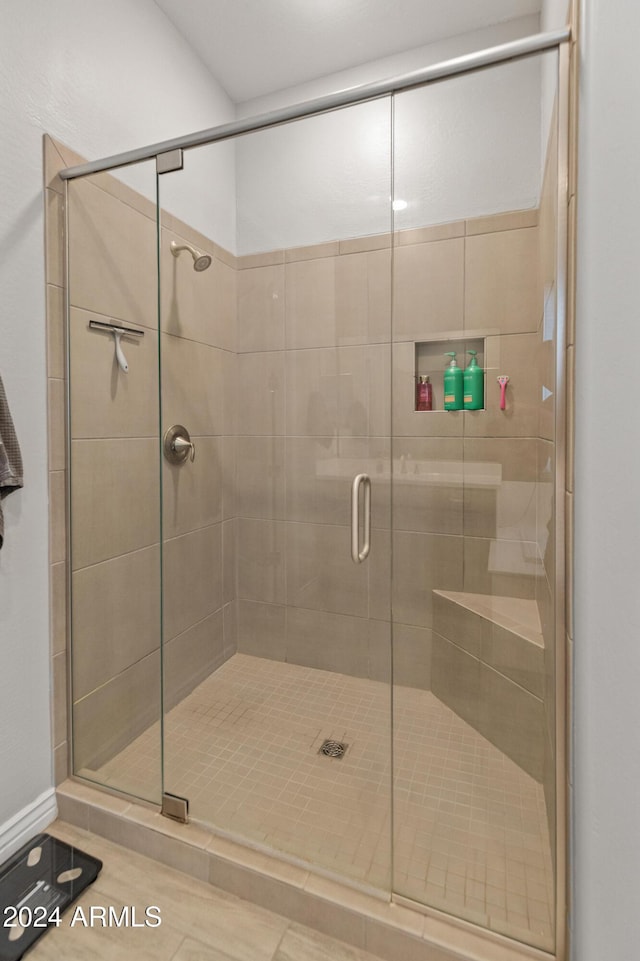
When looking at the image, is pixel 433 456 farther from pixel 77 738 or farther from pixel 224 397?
pixel 77 738

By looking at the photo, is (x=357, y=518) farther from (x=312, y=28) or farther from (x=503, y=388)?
(x=312, y=28)

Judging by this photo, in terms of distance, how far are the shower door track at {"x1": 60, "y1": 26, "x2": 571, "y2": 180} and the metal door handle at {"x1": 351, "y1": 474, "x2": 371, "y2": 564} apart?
37.7 inches

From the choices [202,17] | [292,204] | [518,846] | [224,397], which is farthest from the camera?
[202,17]

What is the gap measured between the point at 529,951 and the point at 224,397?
1.55 metres

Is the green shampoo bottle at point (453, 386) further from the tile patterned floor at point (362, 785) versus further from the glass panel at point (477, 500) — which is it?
the tile patterned floor at point (362, 785)

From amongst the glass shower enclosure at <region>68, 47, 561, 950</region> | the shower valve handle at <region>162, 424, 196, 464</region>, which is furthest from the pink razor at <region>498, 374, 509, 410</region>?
the shower valve handle at <region>162, 424, 196, 464</region>

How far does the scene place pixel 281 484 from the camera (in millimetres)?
1515

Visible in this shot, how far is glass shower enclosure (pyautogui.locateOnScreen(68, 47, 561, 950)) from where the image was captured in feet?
3.86

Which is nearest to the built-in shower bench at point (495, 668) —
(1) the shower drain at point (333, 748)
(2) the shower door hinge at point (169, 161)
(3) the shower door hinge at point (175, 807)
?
(1) the shower drain at point (333, 748)

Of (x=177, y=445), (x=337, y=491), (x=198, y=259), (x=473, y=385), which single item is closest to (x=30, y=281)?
(x=198, y=259)

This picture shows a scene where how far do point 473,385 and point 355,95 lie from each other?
777 mm

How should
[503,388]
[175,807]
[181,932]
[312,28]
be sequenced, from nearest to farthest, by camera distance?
[181,932] → [503,388] → [175,807] → [312,28]

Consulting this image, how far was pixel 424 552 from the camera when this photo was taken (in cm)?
136

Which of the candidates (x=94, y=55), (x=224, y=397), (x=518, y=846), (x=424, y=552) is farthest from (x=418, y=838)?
(x=94, y=55)
